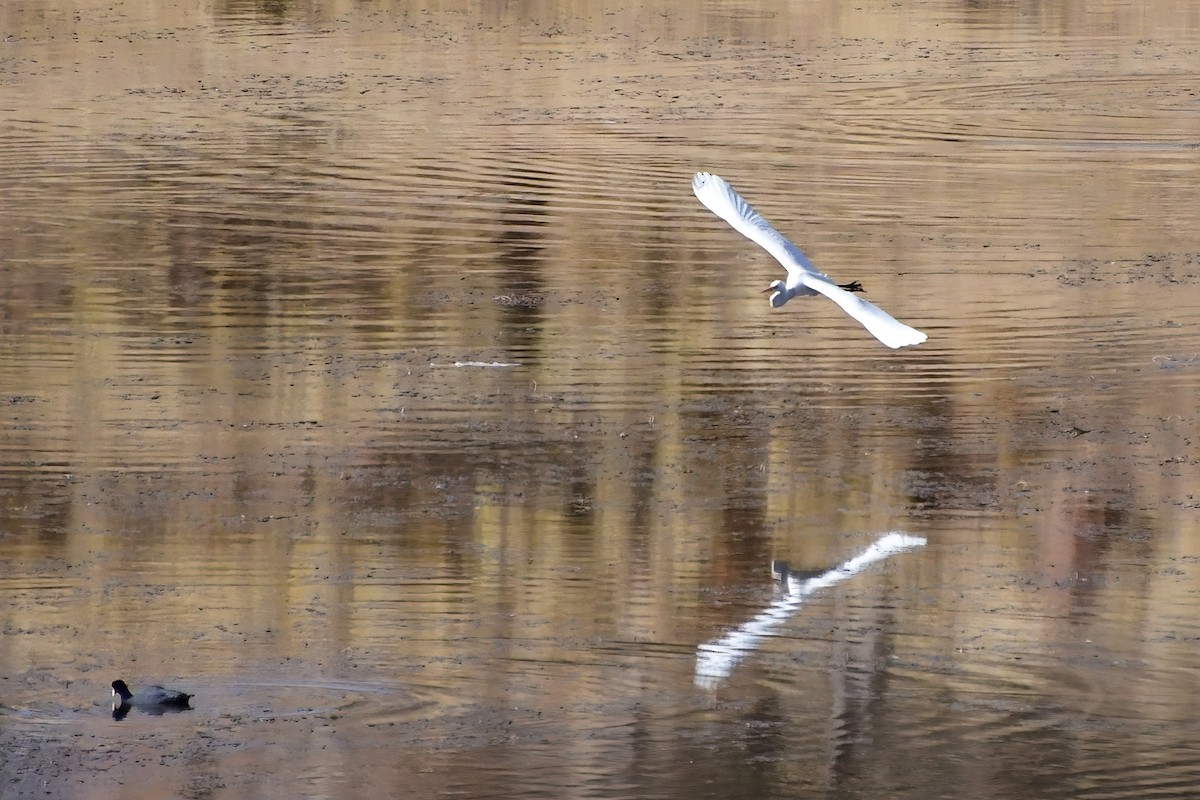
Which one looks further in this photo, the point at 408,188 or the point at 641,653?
the point at 408,188

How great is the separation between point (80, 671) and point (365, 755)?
4.32ft

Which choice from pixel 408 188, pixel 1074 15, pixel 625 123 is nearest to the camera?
pixel 408 188

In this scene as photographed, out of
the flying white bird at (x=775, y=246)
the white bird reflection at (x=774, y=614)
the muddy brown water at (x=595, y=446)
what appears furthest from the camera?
the flying white bird at (x=775, y=246)

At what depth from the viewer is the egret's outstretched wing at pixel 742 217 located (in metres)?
10.8

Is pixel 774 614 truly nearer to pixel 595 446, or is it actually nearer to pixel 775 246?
pixel 595 446

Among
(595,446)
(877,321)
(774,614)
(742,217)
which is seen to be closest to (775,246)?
(742,217)

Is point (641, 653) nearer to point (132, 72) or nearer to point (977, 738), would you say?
point (977, 738)

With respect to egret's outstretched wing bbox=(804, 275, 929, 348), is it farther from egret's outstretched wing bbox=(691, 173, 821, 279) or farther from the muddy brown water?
the muddy brown water

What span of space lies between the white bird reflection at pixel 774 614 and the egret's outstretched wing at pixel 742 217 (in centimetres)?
178

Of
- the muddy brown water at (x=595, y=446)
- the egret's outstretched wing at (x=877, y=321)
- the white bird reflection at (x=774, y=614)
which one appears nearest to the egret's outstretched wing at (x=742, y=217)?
the egret's outstretched wing at (x=877, y=321)

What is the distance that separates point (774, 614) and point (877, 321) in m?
1.32

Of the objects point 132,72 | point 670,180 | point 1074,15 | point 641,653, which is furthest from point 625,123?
point 641,653

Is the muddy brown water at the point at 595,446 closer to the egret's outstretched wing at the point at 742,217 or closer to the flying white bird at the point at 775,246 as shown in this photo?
the flying white bird at the point at 775,246

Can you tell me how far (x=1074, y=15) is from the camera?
25.0 metres
